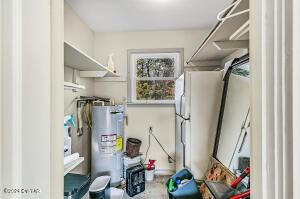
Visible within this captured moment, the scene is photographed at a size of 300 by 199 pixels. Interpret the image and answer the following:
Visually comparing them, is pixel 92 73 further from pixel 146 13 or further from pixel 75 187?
pixel 75 187

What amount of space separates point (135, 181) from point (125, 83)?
5.31 ft

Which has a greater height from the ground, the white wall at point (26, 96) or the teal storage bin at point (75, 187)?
the white wall at point (26, 96)

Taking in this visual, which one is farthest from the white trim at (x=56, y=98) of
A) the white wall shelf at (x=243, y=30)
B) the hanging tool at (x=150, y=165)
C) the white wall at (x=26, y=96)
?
the hanging tool at (x=150, y=165)

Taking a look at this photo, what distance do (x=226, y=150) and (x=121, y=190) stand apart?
151 cm

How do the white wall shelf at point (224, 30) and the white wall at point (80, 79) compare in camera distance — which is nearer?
the white wall shelf at point (224, 30)

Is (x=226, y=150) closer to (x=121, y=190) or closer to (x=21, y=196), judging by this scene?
(x=121, y=190)

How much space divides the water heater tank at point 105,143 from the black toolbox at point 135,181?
265 millimetres

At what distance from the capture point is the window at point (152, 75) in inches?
139

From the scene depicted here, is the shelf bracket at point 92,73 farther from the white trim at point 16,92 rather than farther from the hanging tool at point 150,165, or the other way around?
the white trim at point 16,92

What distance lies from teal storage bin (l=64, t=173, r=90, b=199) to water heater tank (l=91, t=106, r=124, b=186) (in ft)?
3.11

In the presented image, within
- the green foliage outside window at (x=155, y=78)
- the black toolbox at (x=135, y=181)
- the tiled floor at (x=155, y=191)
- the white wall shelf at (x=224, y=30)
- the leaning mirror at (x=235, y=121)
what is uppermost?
the white wall shelf at (x=224, y=30)

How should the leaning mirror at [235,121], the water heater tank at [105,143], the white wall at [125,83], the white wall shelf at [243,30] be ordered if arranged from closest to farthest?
the white wall shelf at [243,30], the leaning mirror at [235,121], the water heater tank at [105,143], the white wall at [125,83]
